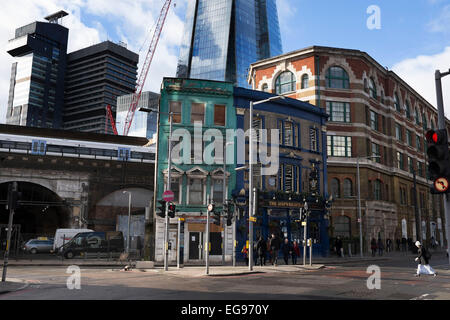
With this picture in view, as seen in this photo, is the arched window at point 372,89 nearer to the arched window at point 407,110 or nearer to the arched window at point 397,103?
the arched window at point 397,103

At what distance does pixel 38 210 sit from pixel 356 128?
159ft

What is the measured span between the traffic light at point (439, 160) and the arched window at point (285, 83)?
4069 centimetres

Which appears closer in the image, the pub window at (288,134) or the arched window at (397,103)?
the pub window at (288,134)

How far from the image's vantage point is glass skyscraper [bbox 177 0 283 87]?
148 metres

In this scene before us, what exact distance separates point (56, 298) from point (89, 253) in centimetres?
2425

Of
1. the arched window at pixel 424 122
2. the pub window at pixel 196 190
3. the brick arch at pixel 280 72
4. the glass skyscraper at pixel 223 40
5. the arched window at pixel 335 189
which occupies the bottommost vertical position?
the pub window at pixel 196 190

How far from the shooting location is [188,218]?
32375 millimetres

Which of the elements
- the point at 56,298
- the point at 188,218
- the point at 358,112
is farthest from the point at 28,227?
the point at 56,298

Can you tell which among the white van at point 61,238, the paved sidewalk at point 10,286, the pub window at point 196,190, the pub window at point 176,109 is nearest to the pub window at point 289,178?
the pub window at point 196,190

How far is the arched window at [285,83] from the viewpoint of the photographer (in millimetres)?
48175

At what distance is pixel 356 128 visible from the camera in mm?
46219

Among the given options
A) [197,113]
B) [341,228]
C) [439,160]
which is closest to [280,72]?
[197,113]

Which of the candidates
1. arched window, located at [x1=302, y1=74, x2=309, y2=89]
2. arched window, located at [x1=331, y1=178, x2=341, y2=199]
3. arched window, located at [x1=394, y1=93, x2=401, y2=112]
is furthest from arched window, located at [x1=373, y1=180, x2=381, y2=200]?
arched window, located at [x1=302, y1=74, x2=309, y2=89]
